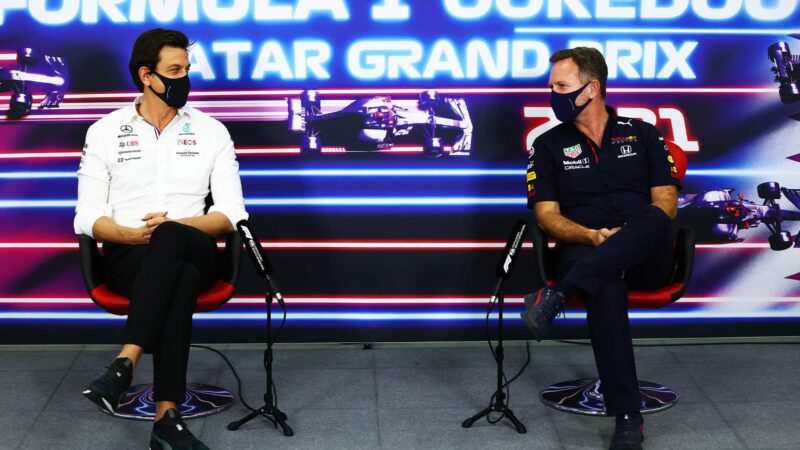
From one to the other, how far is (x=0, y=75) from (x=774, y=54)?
3378 millimetres

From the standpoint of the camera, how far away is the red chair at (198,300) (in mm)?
3863

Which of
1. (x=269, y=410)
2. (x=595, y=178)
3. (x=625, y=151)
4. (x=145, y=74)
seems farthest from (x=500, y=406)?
(x=145, y=74)

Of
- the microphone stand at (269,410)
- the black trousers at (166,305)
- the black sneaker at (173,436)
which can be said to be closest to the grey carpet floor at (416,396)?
the microphone stand at (269,410)

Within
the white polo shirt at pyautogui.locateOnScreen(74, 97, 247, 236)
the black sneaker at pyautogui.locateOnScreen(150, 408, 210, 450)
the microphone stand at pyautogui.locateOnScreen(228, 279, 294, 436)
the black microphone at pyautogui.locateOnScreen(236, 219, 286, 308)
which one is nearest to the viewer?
the black sneaker at pyautogui.locateOnScreen(150, 408, 210, 450)

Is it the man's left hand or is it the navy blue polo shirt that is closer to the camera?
the man's left hand

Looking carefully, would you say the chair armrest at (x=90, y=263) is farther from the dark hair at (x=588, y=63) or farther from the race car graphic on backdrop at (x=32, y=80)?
the dark hair at (x=588, y=63)

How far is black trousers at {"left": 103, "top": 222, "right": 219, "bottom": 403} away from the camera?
140 inches

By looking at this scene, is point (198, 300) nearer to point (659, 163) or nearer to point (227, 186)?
point (227, 186)

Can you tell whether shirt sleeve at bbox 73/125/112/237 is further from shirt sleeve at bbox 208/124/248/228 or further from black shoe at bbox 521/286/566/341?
black shoe at bbox 521/286/566/341

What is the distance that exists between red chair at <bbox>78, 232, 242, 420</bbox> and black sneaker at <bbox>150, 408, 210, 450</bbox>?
1.19ft

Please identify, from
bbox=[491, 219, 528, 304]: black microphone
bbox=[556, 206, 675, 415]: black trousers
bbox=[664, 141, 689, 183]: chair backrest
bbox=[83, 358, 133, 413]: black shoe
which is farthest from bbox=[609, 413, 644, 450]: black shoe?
bbox=[83, 358, 133, 413]: black shoe

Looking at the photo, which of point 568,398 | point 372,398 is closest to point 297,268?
point 372,398

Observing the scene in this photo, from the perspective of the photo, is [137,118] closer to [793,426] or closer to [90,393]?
[90,393]

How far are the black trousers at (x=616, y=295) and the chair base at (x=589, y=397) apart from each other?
0.99ft
